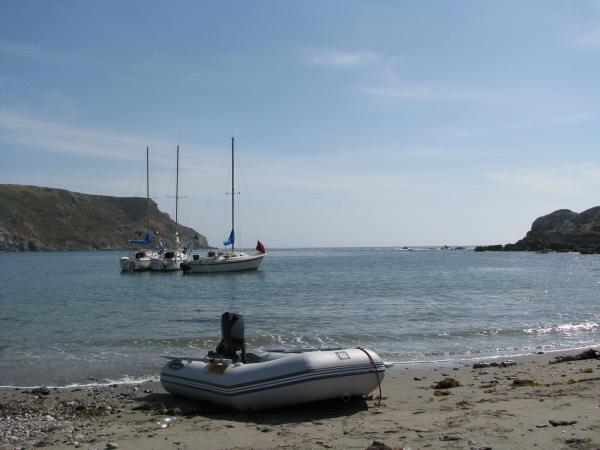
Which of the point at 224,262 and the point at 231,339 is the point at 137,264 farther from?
the point at 231,339

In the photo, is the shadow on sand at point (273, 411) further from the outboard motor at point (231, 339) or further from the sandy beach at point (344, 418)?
the outboard motor at point (231, 339)

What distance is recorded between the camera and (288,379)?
8.81 meters

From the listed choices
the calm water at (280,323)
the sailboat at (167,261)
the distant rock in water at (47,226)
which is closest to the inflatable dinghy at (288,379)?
the calm water at (280,323)

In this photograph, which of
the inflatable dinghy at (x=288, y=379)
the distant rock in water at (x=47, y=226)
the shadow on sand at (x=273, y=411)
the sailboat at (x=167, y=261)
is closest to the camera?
the shadow on sand at (x=273, y=411)

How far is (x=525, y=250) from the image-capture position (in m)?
132

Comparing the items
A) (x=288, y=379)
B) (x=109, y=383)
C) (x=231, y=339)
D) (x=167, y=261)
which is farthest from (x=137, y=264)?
(x=288, y=379)

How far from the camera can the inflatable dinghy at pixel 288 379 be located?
8.81 meters

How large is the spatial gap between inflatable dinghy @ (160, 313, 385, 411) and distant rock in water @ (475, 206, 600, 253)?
10909 centimetres

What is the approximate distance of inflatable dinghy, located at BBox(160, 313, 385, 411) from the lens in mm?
8812

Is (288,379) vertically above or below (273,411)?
above

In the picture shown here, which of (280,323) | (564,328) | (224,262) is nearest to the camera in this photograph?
(564,328)

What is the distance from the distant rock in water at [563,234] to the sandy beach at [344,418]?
4237 inches

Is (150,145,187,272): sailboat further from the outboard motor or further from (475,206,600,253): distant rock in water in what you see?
(475,206,600,253): distant rock in water

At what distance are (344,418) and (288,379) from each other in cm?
99
